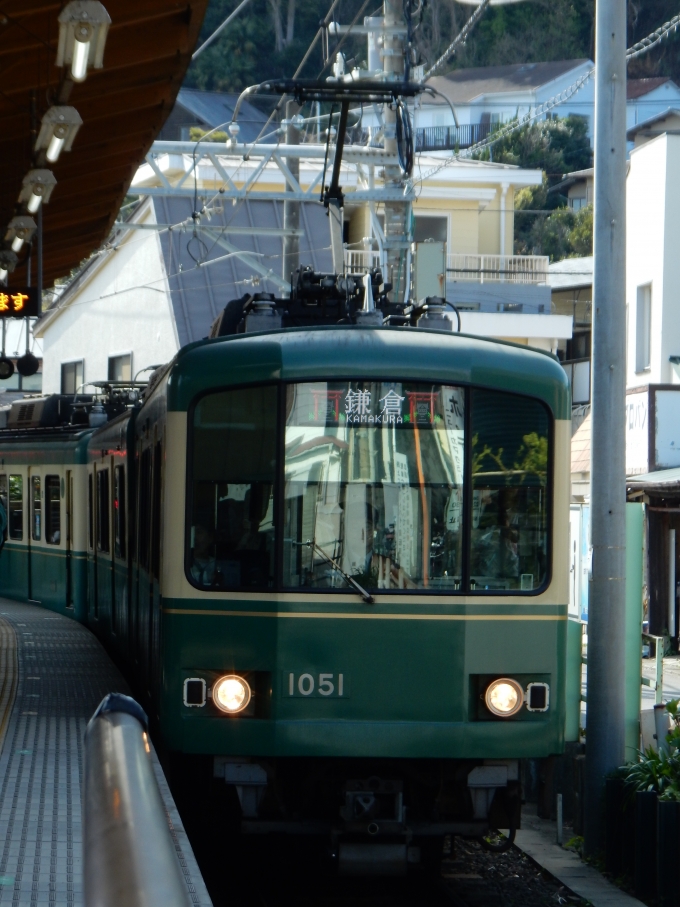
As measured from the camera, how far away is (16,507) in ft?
59.8

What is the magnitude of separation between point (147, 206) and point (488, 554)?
24.4 meters

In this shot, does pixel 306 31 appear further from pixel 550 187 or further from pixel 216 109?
pixel 550 187

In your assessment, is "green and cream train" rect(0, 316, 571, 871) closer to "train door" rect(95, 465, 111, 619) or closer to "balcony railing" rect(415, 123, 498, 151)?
"train door" rect(95, 465, 111, 619)

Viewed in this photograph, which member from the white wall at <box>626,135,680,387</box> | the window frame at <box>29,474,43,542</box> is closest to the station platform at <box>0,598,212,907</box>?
the window frame at <box>29,474,43,542</box>

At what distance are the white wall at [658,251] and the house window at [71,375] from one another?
17.7 m

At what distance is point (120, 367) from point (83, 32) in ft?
81.3

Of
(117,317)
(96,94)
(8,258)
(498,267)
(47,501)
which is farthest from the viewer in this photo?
(117,317)

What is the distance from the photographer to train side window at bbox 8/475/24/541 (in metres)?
18.1

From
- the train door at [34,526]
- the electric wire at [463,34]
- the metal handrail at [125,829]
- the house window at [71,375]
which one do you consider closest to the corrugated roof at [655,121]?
the house window at [71,375]

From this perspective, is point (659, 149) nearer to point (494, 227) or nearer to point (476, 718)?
point (494, 227)

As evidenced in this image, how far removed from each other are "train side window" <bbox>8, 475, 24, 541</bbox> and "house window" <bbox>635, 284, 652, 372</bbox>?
8953mm

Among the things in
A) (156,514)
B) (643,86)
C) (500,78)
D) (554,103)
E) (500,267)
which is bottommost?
(156,514)

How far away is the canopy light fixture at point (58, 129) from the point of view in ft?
29.5

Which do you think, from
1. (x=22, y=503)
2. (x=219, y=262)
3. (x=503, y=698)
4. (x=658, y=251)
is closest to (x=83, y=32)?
(x=503, y=698)
